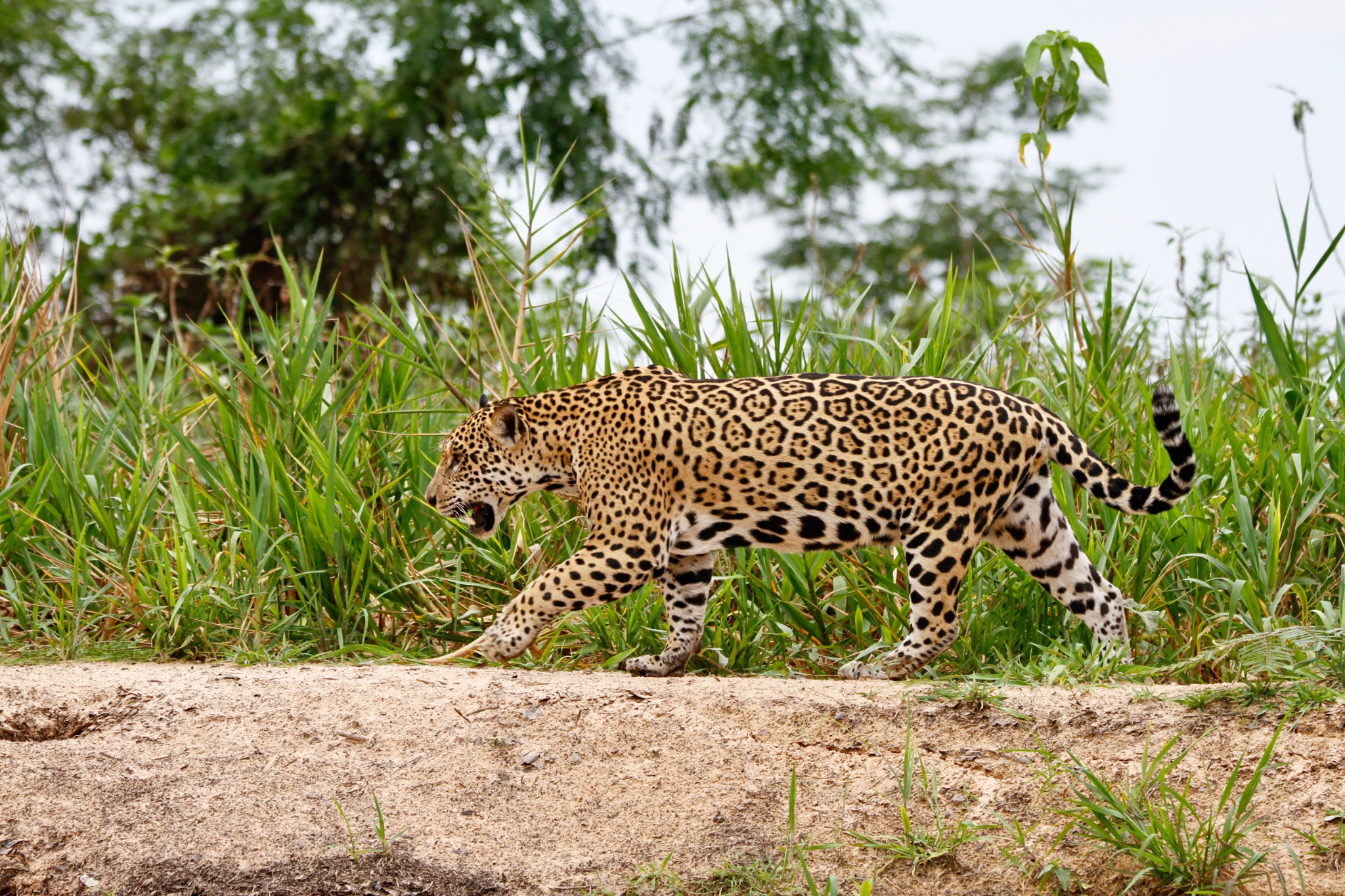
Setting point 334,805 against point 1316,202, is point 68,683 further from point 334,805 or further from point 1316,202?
point 1316,202

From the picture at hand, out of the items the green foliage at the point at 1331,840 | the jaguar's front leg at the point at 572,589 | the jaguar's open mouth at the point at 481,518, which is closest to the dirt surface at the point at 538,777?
the green foliage at the point at 1331,840

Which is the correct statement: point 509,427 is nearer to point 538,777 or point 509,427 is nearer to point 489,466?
point 489,466

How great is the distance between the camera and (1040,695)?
14.6 ft

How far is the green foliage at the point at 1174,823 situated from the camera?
3.61 metres

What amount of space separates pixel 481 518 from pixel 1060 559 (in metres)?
2.33

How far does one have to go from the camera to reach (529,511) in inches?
257

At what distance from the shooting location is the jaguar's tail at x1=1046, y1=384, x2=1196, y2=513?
467cm

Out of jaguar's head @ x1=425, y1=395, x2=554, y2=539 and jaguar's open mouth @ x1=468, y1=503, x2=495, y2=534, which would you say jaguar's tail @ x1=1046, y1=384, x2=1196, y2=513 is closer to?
jaguar's head @ x1=425, y1=395, x2=554, y2=539

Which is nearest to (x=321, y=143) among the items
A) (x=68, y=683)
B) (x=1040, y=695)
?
(x=68, y=683)

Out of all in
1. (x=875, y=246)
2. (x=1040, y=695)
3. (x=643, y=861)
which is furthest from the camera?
(x=875, y=246)

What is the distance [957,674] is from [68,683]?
3.32m

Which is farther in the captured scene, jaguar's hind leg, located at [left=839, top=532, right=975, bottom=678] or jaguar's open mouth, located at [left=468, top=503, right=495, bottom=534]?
jaguar's open mouth, located at [left=468, top=503, right=495, bottom=534]

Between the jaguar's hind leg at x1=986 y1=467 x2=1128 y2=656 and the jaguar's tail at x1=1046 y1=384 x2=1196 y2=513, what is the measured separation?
6.2 inches

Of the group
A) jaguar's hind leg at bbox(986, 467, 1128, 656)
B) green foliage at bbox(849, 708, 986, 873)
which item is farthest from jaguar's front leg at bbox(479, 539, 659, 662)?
jaguar's hind leg at bbox(986, 467, 1128, 656)
